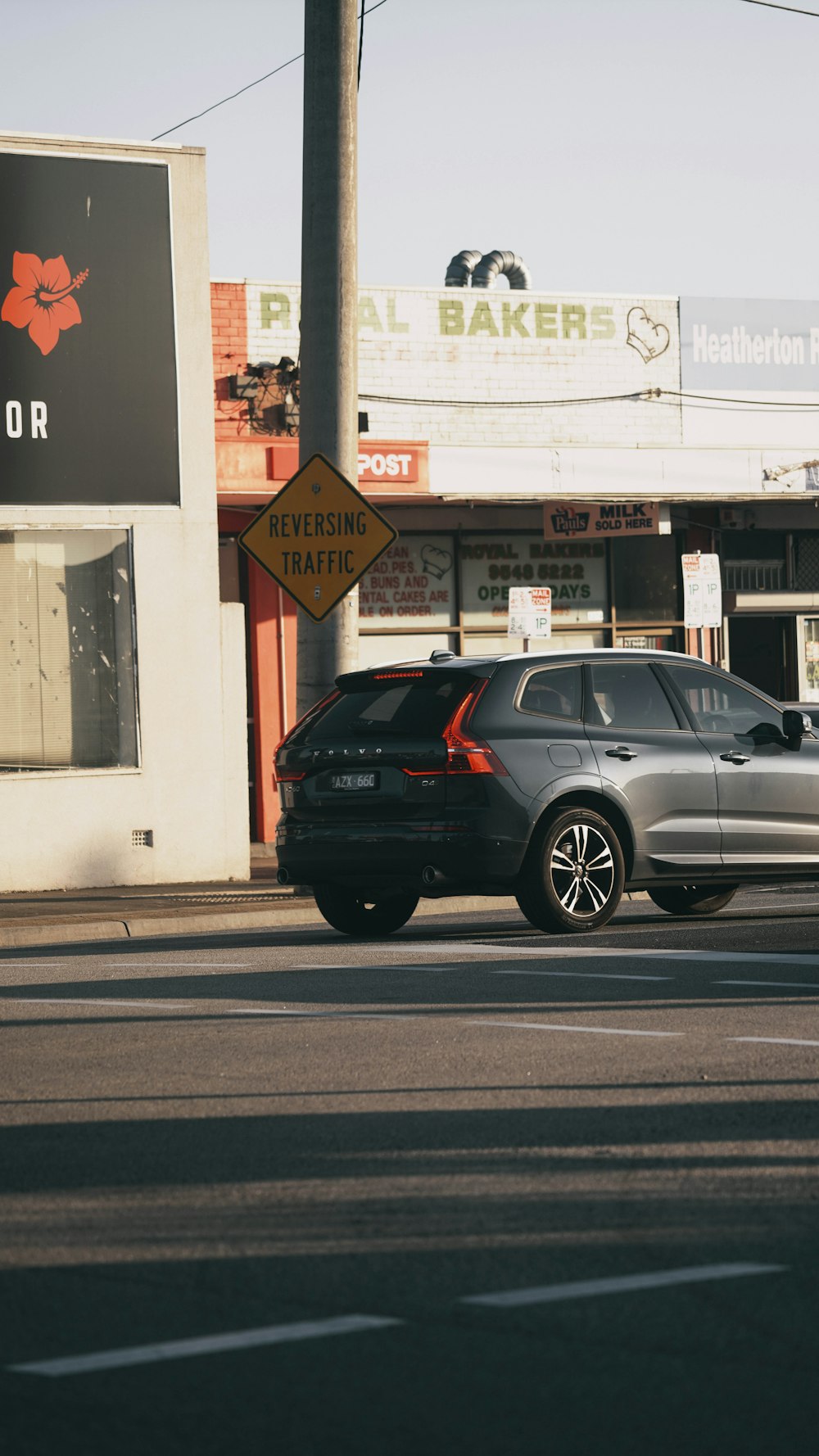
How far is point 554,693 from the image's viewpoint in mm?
12656

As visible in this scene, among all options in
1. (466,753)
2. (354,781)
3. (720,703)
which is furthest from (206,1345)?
(720,703)

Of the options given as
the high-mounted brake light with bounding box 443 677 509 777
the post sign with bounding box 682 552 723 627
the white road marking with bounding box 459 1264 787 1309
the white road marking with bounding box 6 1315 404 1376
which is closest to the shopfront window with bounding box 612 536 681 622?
the post sign with bounding box 682 552 723 627

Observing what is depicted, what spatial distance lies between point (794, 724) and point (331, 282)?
5.65 meters

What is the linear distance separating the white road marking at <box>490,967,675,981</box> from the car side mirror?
12.0 feet

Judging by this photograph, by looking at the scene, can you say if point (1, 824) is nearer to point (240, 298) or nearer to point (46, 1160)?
point (240, 298)

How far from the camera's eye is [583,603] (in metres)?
24.7

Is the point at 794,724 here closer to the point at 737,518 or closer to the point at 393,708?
the point at 393,708

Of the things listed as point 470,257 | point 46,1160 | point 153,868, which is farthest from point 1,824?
point 470,257

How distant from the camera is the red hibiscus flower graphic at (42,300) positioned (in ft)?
58.5

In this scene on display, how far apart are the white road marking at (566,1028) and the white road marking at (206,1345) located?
384 centimetres

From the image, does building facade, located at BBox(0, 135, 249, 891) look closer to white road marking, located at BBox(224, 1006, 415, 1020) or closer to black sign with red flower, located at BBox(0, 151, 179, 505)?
black sign with red flower, located at BBox(0, 151, 179, 505)

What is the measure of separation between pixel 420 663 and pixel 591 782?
1263 millimetres

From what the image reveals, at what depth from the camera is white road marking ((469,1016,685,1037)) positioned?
323 inches

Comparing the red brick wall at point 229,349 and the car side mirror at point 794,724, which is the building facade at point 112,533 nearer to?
the red brick wall at point 229,349
